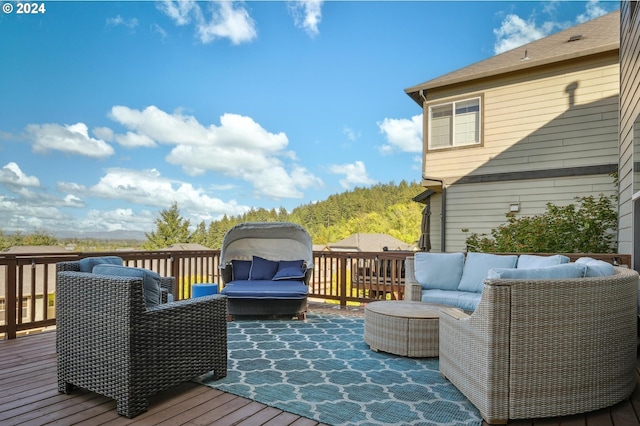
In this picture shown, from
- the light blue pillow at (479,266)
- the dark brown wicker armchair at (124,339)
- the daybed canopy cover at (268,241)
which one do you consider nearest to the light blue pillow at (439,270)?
the light blue pillow at (479,266)

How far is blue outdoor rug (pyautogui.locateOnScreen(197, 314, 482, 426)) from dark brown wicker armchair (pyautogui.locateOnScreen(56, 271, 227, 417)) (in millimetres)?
414

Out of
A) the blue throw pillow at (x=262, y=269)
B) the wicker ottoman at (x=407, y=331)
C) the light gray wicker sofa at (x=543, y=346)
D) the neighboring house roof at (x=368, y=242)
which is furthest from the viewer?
the neighboring house roof at (x=368, y=242)

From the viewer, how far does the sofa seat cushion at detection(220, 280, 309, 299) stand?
5.02m

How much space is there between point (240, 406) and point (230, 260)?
351 cm

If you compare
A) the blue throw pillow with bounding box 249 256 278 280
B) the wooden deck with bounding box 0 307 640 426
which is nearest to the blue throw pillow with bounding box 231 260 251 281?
the blue throw pillow with bounding box 249 256 278 280

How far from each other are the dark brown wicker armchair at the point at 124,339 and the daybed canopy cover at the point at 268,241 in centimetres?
312

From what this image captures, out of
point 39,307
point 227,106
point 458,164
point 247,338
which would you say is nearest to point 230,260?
point 247,338

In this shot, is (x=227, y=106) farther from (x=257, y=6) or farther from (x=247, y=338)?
(x=247, y=338)

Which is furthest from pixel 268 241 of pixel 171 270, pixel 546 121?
pixel 546 121

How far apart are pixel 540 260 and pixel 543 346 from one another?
2.14 metres

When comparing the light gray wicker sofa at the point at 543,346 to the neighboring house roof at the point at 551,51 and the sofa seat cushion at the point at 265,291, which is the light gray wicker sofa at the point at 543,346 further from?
the neighboring house roof at the point at 551,51

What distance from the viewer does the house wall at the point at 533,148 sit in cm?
700

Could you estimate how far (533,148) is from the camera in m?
7.61

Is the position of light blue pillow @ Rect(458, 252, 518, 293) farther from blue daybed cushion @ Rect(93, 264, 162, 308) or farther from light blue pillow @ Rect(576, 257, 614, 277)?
blue daybed cushion @ Rect(93, 264, 162, 308)
